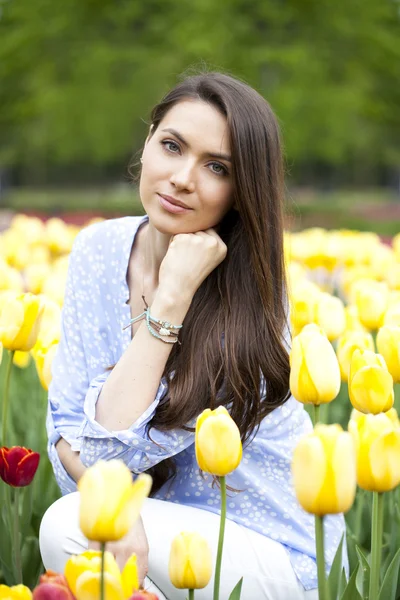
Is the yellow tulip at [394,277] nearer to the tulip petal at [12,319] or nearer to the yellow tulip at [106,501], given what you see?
the tulip petal at [12,319]

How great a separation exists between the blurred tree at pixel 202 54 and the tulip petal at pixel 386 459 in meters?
13.8

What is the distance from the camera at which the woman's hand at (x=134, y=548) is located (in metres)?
1.79

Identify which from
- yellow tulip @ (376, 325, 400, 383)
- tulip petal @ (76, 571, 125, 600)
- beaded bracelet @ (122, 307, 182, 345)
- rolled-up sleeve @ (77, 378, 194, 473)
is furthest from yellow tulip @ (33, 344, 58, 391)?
tulip petal @ (76, 571, 125, 600)

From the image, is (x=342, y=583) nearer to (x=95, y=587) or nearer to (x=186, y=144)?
(x=95, y=587)

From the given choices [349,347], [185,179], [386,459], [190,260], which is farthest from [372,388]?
[185,179]

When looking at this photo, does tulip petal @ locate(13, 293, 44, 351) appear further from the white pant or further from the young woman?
the white pant

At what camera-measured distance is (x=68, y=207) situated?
52.5 feet

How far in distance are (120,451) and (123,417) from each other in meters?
0.07

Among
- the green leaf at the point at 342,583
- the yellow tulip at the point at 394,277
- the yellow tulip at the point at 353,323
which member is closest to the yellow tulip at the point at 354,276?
the yellow tulip at the point at 394,277

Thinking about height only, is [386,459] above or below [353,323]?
below

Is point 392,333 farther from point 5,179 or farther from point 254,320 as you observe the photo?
point 5,179

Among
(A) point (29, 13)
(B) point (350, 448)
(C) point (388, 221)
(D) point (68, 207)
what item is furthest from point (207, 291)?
(A) point (29, 13)

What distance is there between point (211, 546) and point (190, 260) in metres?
0.64

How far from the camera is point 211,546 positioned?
1.98m
